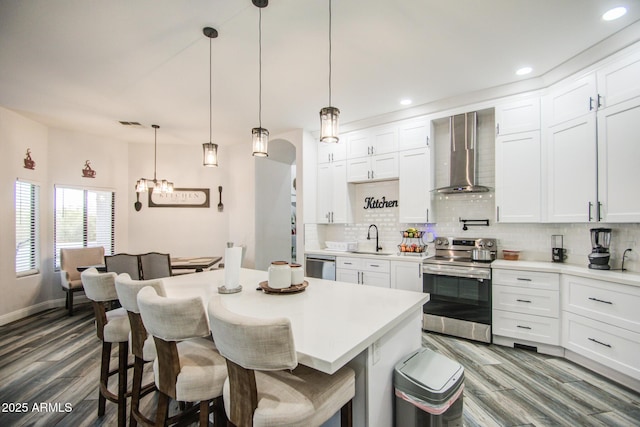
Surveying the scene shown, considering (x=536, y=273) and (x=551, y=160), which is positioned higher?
(x=551, y=160)

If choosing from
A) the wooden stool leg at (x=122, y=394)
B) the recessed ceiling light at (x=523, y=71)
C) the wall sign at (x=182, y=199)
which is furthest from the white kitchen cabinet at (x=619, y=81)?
the wall sign at (x=182, y=199)

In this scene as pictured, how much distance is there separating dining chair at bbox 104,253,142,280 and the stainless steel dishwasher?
7.68ft

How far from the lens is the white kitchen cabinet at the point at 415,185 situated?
12.7 feet

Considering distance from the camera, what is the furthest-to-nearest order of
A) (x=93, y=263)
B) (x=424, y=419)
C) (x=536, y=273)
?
1. (x=93, y=263)
2. (x=536, y=273)
3. (x=424, y=419)

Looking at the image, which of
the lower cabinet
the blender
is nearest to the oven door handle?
the lower cabinet

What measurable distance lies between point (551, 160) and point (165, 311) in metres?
3.69

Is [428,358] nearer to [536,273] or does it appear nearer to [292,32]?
[536,273]

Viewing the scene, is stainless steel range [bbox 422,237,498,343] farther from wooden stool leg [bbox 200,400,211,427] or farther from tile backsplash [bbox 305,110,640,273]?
wooden stool leg [bbox 200,400,211,427]

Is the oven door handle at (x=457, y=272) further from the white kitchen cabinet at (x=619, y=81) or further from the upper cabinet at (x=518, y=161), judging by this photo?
the white kitchen cabinet at (x=619, y=81)

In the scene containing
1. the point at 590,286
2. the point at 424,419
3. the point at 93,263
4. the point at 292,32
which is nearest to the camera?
the point at 424,419

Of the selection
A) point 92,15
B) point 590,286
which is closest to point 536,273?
point 590,286

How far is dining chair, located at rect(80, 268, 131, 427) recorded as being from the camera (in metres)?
1.83

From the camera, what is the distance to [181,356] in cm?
150

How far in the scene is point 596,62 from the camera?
263 cm
